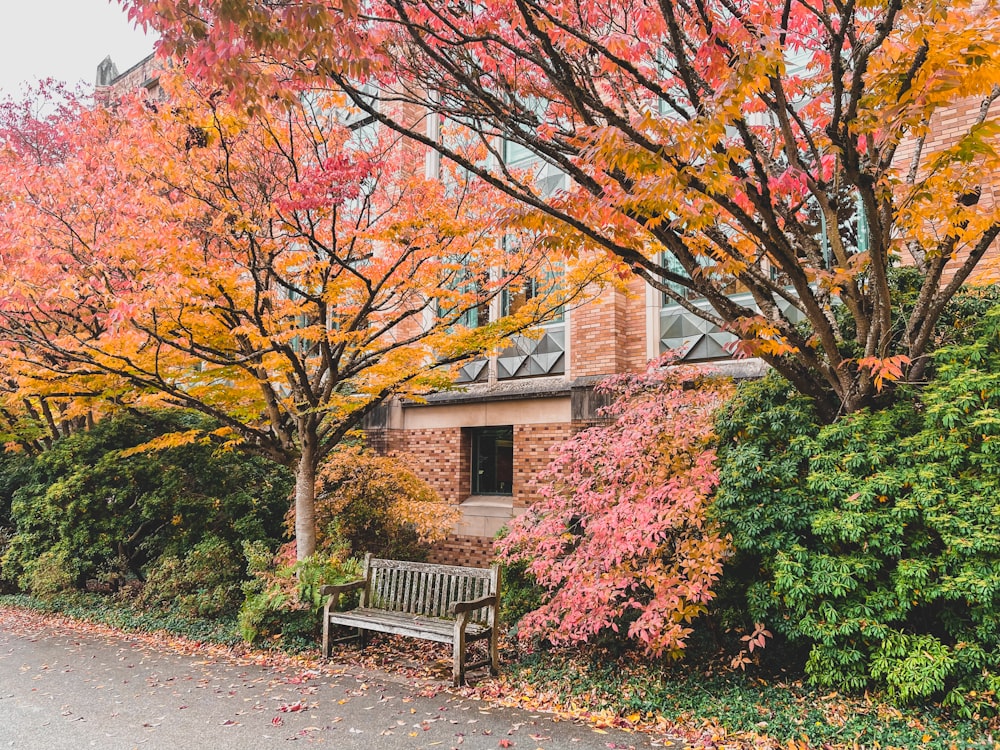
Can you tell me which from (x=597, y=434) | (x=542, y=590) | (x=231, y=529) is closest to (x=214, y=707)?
(x=542, y=590)

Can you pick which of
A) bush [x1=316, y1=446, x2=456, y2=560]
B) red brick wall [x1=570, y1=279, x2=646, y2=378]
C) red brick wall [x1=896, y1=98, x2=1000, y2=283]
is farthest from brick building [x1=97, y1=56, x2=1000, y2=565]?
red brick wall [x1=896, y1=98, x2=1000, y2=283]

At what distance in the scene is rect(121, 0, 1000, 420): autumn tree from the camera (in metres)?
4.46

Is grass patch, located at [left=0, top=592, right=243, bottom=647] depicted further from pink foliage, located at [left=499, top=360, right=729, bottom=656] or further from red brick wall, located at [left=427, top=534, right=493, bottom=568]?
pink foliage, located at [left=499, top=360, right=729, bottom=656]

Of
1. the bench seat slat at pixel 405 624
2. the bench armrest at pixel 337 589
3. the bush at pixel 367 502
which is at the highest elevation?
the bush at pixel 367 502

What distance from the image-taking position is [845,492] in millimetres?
5434

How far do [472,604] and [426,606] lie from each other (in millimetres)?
1113

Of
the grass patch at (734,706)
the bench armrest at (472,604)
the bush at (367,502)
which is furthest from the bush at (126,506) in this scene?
the grass patch at (734,706)

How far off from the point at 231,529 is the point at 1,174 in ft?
21.2

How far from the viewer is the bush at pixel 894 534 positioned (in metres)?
4.90

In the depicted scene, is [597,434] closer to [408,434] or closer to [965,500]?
[965,500]

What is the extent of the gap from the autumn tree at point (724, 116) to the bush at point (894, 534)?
18.4 inches

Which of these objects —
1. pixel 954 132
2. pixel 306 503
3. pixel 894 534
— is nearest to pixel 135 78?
pixel 306 503

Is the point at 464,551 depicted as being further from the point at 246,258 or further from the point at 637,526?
the point at 637,526

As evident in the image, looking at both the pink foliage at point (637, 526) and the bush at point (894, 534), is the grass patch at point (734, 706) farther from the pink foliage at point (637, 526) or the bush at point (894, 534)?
the pink foliage at point (637, 526)
